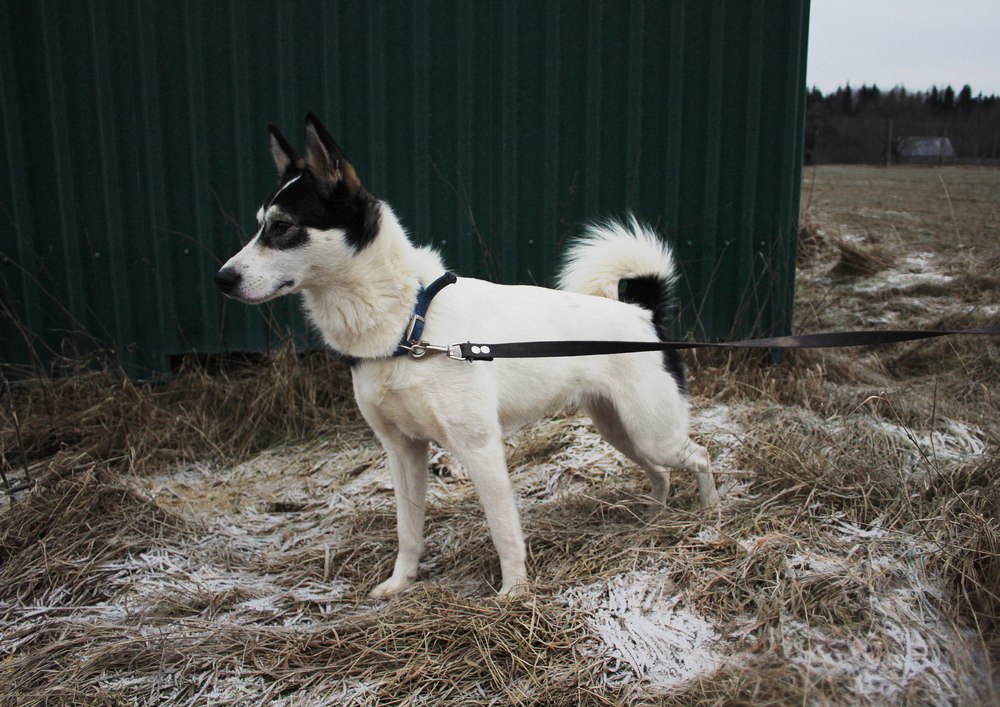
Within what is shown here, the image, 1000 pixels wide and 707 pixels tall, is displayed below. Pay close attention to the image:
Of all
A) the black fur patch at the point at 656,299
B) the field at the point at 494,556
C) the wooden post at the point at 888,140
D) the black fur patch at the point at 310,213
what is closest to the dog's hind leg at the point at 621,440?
the field at the point at 494,556

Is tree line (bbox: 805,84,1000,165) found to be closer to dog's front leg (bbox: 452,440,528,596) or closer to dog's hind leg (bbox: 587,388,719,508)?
dog's hind leg (bbox: 587,388,719,508)

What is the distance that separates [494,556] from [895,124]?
250 inches

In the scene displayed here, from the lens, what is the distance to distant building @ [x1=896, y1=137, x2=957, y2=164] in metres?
6.96

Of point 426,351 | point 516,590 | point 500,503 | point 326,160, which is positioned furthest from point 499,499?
point 326,160

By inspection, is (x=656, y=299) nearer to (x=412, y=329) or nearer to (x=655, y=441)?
(x=655, y=441)

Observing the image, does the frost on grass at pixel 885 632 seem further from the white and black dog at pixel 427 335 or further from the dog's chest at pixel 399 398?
the dog's chest at pixel 399 398

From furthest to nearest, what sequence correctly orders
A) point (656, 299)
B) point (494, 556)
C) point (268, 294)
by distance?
1. point (656, 299)
2. point (494, 556)
3. point (268, 294)

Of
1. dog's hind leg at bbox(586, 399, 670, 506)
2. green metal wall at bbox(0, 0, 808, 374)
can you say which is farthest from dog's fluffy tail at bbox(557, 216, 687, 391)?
green metal wall at bbox(0, 0, 808, 374)

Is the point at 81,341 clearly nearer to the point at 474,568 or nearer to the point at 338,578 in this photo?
the point at 338,578

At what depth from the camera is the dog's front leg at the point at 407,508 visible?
2.92 meters

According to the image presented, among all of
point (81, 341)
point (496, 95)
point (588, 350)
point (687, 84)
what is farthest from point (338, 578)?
point (687, 84)

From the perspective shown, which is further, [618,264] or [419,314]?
[618,264]

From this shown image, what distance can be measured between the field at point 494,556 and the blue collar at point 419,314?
32.6 inches

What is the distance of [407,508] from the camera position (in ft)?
9.80
